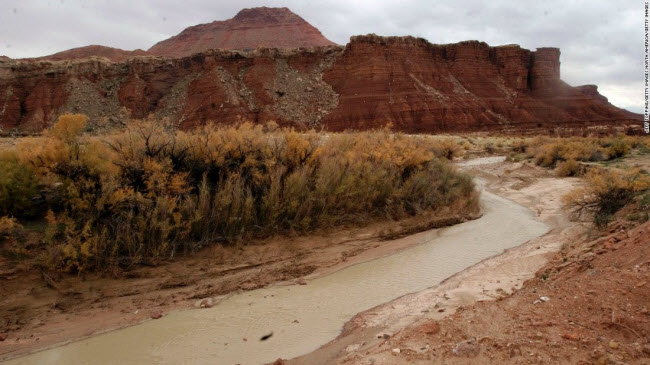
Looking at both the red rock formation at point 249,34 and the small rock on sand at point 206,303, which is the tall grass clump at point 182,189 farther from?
the red rock formation at point 249,34

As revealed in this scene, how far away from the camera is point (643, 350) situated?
11.7 feet

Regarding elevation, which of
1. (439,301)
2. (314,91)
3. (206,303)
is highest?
(314,91)

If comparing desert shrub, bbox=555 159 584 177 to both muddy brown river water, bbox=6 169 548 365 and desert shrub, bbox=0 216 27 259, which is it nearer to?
muddy brown river water, bbox=6 169 548 365

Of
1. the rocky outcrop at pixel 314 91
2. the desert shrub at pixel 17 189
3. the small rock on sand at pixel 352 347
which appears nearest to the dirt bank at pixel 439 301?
the small rock on sand at pixel 352 347

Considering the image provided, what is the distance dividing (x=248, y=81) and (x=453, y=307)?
4923 centimetres

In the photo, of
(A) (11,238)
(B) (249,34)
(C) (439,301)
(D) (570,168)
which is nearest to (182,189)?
(A) (11,238)

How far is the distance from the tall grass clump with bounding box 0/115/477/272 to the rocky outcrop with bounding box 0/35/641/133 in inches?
1454

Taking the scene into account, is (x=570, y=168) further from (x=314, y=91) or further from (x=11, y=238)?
(x=314, y=91)

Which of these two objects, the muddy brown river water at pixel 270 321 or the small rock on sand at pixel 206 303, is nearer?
the muddy brown river water at pixel 270 321

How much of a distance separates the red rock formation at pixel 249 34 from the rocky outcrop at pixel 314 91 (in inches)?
2051

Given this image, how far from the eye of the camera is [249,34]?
11412 centimetres

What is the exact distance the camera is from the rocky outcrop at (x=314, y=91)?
4872 cm

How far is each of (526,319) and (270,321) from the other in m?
3.37

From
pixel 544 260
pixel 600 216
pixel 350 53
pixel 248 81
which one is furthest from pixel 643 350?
pixel 350 53
